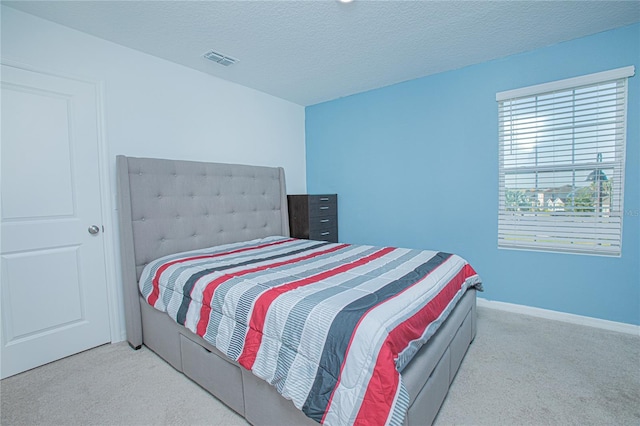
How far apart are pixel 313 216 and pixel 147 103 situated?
202 cm

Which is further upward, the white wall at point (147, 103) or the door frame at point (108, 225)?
the white wall at point (147, 103)

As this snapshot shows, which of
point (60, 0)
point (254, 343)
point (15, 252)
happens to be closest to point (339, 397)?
point (254, 343)

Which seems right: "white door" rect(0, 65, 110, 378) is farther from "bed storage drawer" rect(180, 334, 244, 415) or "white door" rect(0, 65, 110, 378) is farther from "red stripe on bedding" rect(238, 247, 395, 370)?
"red stripe on bedding" rect(238, 247, 395, 370)

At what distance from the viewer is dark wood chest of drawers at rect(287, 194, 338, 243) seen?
3563 mm

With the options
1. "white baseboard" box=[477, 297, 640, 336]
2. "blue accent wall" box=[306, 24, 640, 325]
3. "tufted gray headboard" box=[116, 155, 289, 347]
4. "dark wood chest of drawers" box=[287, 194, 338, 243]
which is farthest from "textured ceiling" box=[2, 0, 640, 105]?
"white baseboard" box=[477, 297, 640, 336]

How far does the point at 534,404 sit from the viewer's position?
1.60m

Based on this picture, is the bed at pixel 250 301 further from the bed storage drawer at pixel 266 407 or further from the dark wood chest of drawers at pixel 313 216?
the dark wood chest of drawers at pixel 313 216

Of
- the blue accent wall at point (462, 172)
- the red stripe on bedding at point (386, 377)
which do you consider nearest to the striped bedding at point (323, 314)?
the red stripe on bedding at point (386, 377)

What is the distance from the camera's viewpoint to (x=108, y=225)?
7.73 ft

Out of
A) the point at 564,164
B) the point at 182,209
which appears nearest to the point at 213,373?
the point at 182,209

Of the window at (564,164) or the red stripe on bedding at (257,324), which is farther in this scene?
the window at (564,164)

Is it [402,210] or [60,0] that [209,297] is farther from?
[402,210]

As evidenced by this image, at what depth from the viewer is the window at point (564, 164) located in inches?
93.8

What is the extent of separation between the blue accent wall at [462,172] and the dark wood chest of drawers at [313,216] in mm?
180
